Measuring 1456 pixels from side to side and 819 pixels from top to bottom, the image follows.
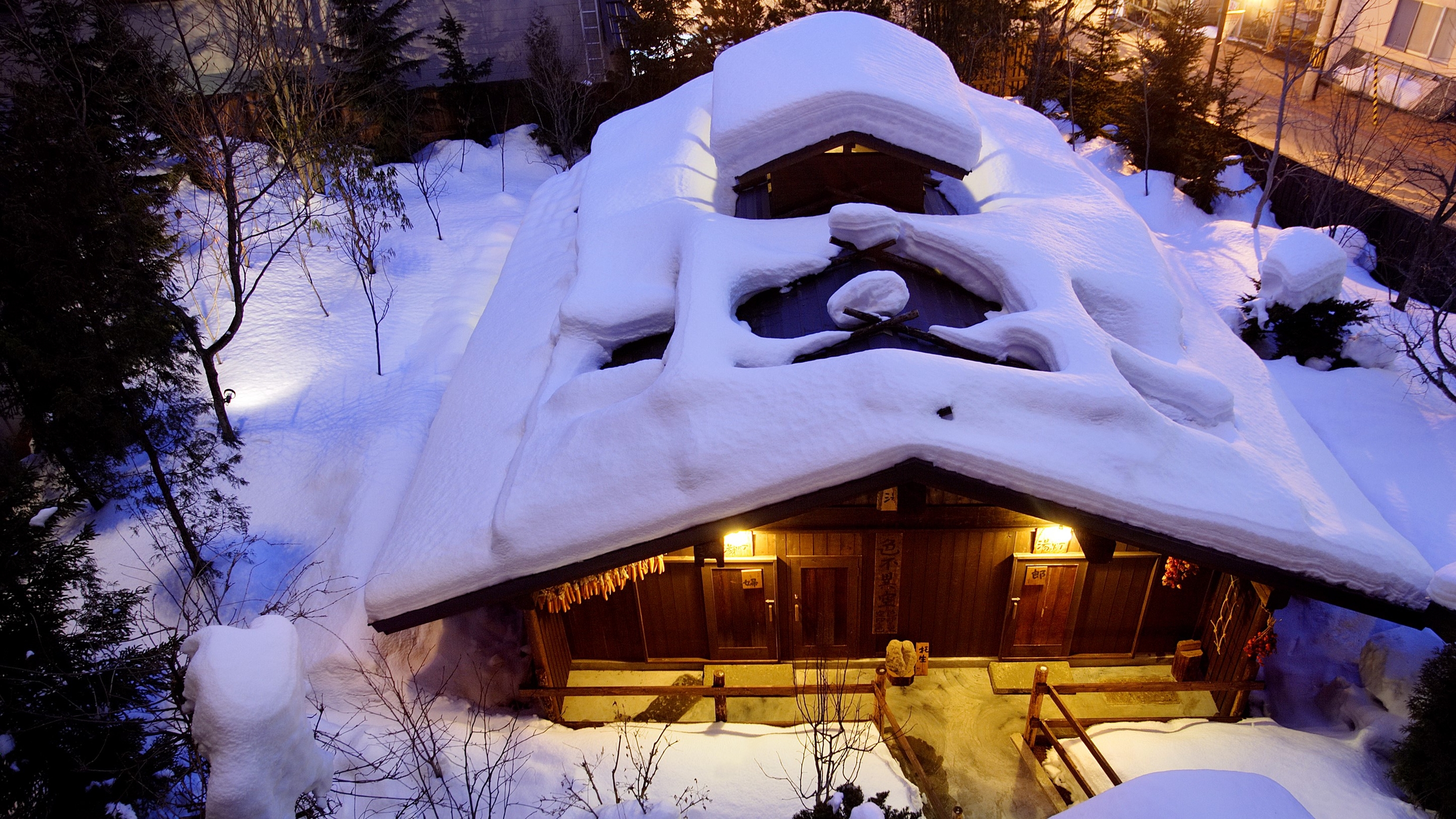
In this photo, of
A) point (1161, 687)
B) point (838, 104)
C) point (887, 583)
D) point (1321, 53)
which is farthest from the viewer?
point (1321, 53)

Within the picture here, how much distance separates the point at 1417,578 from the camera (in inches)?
281

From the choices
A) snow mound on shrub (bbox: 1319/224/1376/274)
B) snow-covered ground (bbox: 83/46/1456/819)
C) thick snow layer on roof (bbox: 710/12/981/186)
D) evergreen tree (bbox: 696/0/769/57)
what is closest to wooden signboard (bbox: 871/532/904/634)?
snow-covered ground (bbox: 83/46/1456/819)

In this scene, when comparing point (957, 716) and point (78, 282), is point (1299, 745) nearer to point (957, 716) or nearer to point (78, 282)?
point (957, 716)

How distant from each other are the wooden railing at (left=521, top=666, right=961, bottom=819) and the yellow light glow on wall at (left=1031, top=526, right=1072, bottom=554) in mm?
2450

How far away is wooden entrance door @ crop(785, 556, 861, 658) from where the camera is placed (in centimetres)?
970

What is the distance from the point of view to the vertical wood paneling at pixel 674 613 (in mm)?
9781

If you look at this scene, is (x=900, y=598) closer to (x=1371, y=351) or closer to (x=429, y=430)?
(x=429, y=430)

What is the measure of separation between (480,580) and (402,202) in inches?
706

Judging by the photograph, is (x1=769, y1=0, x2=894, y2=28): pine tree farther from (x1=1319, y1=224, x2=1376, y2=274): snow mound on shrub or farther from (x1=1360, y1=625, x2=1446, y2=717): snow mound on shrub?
(x1=1360, y1=625, x2=1446, y2=717): snow mound on shrub

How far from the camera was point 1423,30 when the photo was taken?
2167 centimetres

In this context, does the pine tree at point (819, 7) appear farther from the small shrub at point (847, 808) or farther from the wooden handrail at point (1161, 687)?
the small shrub at point (847, 808)

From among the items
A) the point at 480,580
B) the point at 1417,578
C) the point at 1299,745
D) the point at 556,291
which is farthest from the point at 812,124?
the point at 1299,745

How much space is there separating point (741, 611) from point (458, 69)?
23.3m

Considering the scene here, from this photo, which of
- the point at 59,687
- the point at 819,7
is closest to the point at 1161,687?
the point at 59,687
